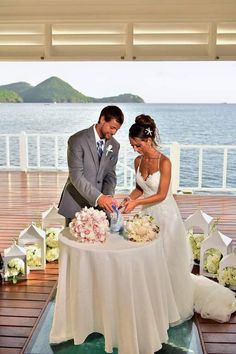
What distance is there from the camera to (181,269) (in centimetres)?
338

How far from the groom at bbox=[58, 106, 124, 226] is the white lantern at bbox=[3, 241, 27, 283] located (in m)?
0.91

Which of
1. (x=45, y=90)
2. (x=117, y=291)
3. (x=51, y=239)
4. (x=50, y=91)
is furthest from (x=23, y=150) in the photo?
(x=45, y=90)

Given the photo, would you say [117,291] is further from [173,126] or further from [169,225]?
[173,126]

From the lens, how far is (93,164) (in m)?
3.26

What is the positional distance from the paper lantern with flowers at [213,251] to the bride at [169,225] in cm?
61

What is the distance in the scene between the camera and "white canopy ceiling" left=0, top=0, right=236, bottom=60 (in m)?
4.44

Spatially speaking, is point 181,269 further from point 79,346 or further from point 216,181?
point 216,181

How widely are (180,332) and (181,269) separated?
453mm

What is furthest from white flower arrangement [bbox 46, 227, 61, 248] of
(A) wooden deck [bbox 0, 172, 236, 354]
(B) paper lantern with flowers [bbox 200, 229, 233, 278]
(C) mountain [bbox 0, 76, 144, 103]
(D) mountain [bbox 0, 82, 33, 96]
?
(D) mountain [bbox 0, 82, 33, 96]

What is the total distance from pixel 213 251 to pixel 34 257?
1703 mm

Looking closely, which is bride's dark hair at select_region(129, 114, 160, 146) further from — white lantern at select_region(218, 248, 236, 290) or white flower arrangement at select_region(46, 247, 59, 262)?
white flower arrangement at select_region(46, 247, 59, 262)

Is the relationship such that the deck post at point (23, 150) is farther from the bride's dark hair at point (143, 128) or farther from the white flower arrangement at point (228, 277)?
the bride's dark hair at point (143, 128)

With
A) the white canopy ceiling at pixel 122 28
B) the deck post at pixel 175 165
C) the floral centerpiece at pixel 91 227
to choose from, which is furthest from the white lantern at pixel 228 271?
the deck post at pixel 175 165

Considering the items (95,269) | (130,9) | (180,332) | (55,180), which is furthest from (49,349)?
(55,180)
